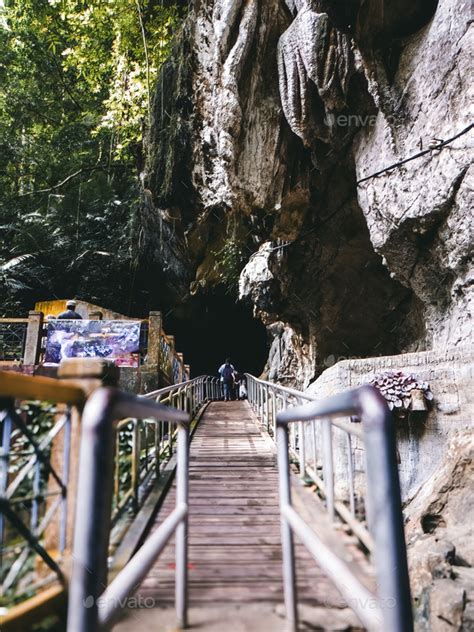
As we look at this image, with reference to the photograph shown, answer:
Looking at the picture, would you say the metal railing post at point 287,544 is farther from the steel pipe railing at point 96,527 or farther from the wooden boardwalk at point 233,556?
the steel pipe railing at point 96,527

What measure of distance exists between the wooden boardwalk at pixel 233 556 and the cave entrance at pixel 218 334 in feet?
52.8

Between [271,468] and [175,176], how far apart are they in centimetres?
990

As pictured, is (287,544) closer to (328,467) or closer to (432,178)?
(328,467)

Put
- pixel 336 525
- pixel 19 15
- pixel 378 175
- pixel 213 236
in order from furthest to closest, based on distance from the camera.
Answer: pixel 213 236 → pixel 19 15 → pixel 378 175 → pixel 336 525

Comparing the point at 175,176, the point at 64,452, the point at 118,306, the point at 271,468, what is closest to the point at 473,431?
the point at 271,468

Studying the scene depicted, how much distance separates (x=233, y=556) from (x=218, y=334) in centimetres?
2248

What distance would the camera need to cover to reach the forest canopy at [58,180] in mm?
18281

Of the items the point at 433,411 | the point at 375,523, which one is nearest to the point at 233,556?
the point at 375,523

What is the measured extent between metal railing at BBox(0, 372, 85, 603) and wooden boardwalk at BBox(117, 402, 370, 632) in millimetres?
431

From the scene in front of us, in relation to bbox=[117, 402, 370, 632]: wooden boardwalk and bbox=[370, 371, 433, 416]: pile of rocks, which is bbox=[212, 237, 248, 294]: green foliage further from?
bbox=[117, 402, 370, 632]: wooden boardwalk

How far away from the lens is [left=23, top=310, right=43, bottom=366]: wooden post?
10.0m

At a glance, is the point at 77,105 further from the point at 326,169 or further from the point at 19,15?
the point at 326,169

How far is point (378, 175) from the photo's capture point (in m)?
8.23

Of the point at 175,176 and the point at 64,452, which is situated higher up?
the point at 175,176
